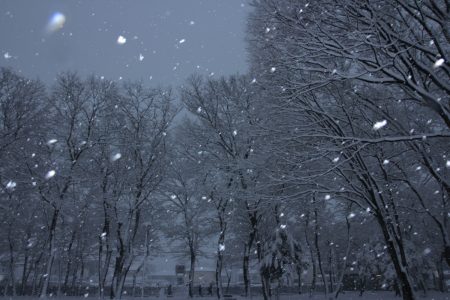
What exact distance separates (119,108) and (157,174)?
430cm

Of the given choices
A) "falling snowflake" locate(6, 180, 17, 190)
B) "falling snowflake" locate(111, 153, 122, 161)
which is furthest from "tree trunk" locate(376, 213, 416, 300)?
"falling snowflake" locate(6, 180, 17, 190)

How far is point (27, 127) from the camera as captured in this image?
56.5 ft

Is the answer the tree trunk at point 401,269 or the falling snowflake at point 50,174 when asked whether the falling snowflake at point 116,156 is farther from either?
the tree trunk at point 401,269

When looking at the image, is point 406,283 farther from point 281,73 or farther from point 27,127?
point 27,127

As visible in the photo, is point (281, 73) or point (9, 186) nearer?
point (281, 73)

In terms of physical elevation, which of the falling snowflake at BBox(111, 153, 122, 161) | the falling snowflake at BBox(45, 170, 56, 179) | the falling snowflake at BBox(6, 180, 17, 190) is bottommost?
the falling snowflake at BBox(6, 180, 17, 190)

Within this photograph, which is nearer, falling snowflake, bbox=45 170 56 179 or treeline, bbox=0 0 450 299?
treeline, bbox=0 0 450 299

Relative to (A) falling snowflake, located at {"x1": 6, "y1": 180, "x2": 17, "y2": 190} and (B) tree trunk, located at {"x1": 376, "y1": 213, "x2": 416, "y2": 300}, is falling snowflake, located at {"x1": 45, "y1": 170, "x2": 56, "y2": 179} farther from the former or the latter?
(B) tree trunk, located at {"x1": 376, "y1": 213, "x2": 416, "y2": 300}

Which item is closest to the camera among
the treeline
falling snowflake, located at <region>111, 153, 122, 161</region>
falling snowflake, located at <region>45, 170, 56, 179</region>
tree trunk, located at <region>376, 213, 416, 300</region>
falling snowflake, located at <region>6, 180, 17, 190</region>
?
tree trunk, located at <region>376, 213, 416, 300</region>

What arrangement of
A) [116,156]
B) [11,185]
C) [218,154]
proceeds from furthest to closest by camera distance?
1. [116,156]
2. [218,154]
3. [11,185]

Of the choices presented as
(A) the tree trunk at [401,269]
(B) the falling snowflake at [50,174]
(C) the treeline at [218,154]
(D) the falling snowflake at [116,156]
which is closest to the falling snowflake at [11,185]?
(C) the treeline at [218,154]

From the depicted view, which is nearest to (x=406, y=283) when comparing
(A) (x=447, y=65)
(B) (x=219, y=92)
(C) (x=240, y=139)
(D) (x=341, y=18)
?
(A) (x=447, y=65)

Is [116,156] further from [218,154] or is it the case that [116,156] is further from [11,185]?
[218,154]

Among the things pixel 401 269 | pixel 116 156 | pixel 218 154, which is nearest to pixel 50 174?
pixel 116 156
